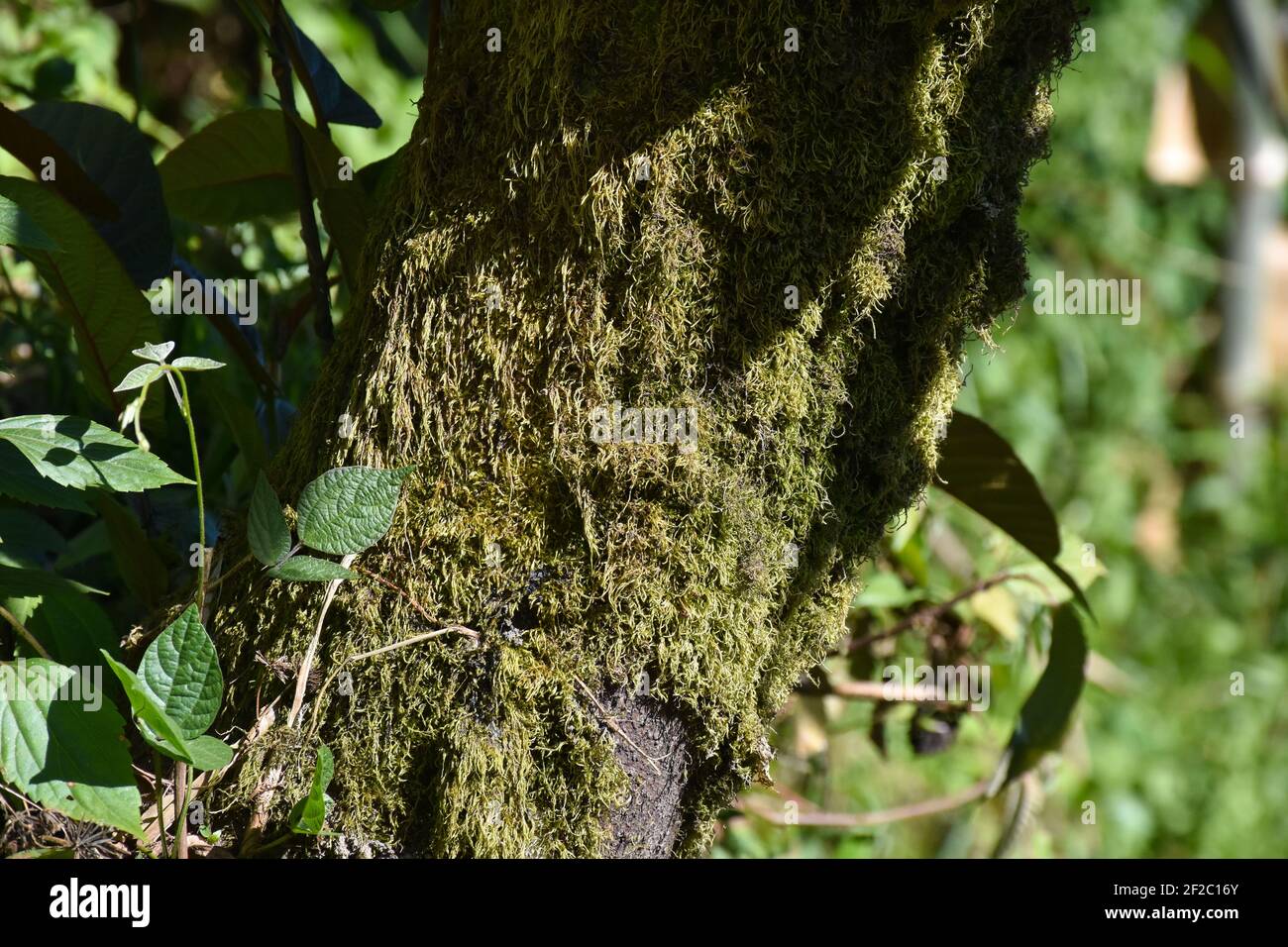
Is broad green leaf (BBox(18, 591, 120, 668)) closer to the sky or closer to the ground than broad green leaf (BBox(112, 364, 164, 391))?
closer to the ground

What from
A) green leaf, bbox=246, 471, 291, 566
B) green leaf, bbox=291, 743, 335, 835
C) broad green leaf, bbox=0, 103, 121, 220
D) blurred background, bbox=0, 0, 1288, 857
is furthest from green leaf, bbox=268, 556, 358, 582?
blurred background, bbox=0, 0, 1288, 857

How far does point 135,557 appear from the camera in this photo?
1.12 meters

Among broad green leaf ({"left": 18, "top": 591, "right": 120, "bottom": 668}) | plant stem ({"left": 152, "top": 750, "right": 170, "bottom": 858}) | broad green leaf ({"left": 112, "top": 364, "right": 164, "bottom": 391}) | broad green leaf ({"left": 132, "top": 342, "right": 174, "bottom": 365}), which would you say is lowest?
plant stem ({"left": 152, "top": 750, "right": 170, "bottom": 858})

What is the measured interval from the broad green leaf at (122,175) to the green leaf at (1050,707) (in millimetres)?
1199

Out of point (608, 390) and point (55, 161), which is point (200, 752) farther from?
point (55, 161)

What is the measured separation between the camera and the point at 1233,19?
3980mm

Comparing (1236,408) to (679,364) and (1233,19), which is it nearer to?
(1233,19)

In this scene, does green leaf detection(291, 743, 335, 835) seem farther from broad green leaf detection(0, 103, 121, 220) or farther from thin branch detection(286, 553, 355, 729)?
broad green leaf detection(0, 103, 121, 220)

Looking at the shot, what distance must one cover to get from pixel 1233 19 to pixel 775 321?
401cm

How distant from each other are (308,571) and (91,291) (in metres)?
0.46

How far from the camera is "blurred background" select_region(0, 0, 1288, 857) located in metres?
2.96

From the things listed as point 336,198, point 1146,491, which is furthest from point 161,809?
point 1146,491

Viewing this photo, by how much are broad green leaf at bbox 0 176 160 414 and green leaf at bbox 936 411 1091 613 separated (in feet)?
3.10
